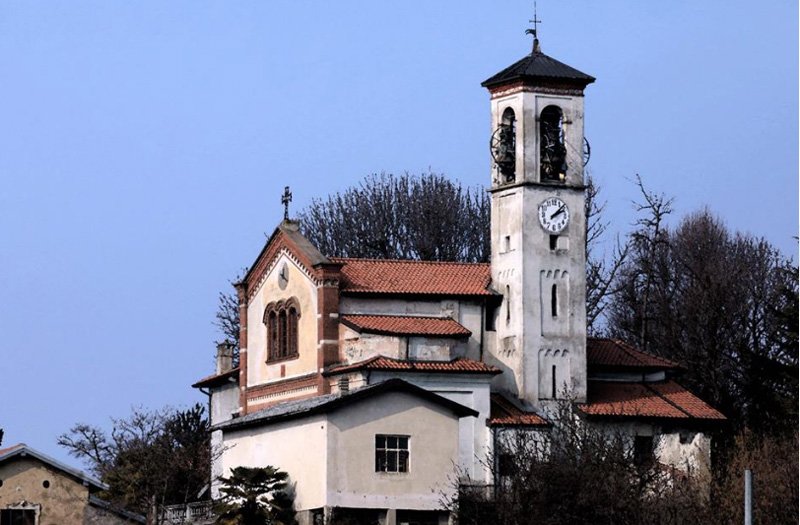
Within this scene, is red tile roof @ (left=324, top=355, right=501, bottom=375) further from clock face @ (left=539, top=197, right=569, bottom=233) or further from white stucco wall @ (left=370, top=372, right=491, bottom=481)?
clock face @ (left=539, top=197, right=569, bottom=233)

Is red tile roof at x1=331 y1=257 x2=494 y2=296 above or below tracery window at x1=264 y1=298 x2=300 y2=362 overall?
above

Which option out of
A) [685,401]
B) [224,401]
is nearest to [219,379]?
[224,401]

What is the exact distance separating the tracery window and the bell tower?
5933mm

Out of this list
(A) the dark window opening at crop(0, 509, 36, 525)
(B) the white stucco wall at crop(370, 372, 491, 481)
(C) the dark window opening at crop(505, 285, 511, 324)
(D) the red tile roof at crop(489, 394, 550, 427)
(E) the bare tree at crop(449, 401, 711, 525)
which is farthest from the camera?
(C) the dark window opening at crop(505, 285, 511, 324)

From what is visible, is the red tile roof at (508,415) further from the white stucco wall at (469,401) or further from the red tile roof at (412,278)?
the red tile roof at (412,278)

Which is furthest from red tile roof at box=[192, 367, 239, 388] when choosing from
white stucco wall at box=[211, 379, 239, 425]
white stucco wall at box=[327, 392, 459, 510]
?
white stucco wall at box=[327, 392, 459, 510]

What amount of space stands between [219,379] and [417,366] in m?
11.8

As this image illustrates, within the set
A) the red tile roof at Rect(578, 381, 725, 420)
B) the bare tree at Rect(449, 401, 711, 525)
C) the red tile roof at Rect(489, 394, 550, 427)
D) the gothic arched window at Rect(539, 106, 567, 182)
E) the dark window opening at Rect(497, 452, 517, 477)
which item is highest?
the gothic arched window at Rect(539, 106, 567, 182)

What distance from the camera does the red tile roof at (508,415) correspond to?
62.6 m

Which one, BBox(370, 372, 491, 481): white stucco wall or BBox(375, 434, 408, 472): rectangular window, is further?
BBox(370, 372, 491, 481): white stucco wall

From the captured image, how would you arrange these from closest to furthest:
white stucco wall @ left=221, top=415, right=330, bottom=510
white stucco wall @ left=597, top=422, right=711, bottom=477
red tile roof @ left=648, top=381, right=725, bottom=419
Result: white stucco wall @ left=221, top=415, right=330, bottom=510, white stucco wall @ left=597, top=422, right=711, bottom=477, red tile roof @ left=648, top=381, right=725, bottom=419

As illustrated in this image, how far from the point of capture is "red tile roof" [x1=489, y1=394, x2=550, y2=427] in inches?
→ 2464

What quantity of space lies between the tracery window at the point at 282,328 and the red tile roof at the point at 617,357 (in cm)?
862

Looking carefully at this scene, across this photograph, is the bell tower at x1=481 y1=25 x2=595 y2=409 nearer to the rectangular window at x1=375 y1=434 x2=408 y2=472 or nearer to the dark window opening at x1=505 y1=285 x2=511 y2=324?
the dark window opening at x1=505 y1=285 x2=511 y2=324
